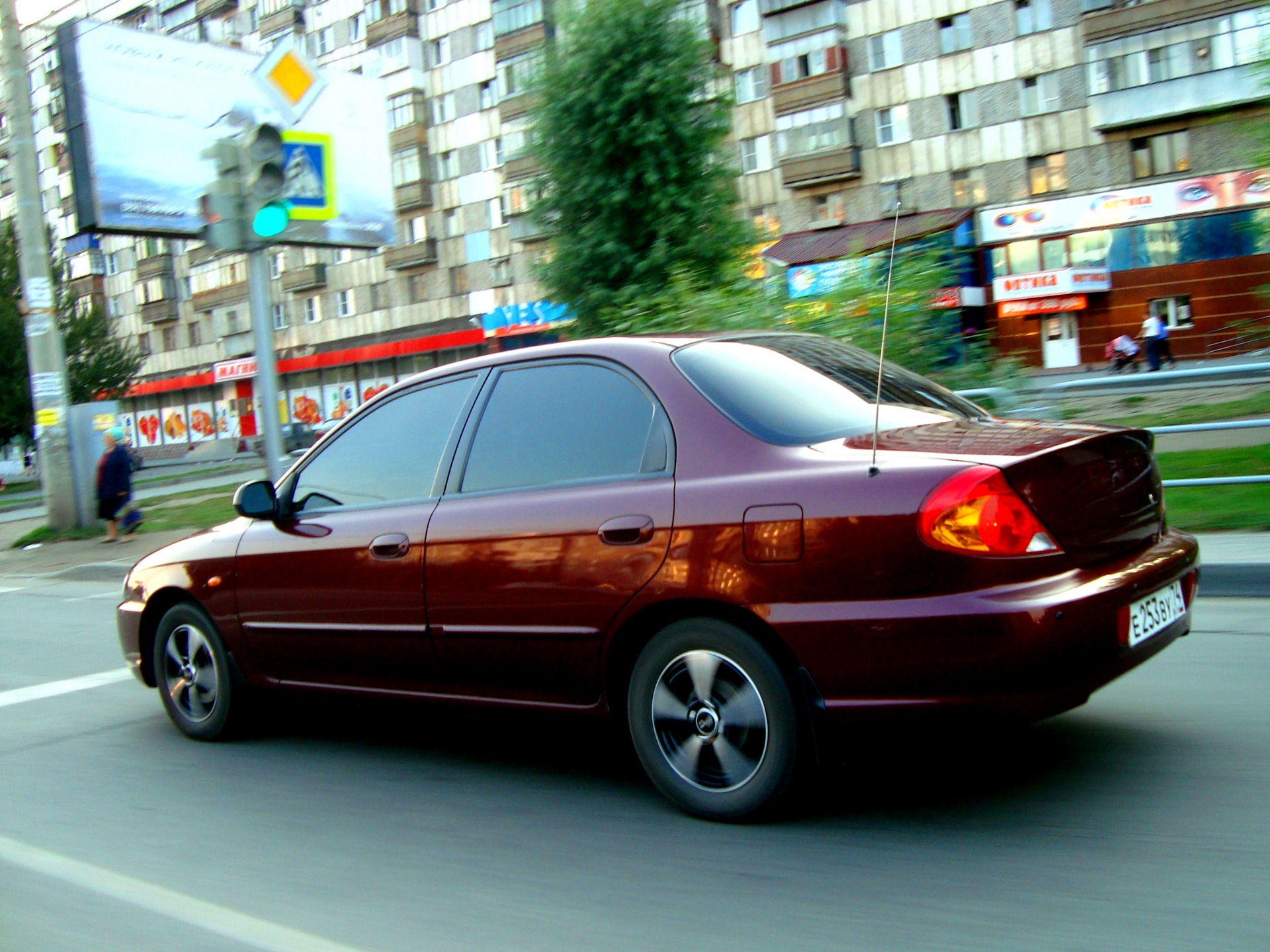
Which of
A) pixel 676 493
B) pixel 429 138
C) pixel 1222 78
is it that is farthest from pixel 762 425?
pixel 429 138

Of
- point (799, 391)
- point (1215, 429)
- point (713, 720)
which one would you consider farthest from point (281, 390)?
point (713, 720)

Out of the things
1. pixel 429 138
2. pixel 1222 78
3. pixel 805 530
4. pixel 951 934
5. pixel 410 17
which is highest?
pixel 410 17

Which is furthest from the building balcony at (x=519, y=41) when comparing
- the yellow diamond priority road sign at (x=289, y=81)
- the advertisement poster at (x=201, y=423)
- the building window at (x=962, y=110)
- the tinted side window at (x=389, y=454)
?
the tinted side window at (x=389, y=454)

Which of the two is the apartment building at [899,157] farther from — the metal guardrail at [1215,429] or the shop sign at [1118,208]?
the metal guardrail at [1215,429]

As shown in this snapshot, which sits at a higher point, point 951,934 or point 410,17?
point 410,17

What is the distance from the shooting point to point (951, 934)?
2.87 m

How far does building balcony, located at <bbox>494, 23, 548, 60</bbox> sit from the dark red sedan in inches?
1805

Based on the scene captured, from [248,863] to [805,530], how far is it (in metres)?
1.91

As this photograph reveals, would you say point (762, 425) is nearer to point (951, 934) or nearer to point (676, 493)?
Answer: point (676, 493)

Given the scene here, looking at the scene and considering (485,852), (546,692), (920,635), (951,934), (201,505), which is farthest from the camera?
(201,505)

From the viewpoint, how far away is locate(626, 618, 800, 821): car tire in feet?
11.7

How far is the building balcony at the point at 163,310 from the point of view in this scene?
6600 cm

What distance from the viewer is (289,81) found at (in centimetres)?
2647

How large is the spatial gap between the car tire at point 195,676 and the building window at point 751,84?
130 ft
